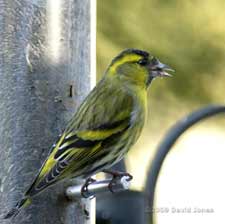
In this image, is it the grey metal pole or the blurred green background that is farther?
the blurred green background

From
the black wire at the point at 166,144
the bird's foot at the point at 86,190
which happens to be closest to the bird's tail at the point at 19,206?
the bird's foot at the point at 86,190

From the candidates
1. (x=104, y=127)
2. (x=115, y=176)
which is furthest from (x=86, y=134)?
(x=115, y=176)

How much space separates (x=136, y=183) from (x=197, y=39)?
6.02 meters

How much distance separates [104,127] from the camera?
529 cm

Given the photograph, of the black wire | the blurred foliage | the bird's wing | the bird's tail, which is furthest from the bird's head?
the blurred foliage

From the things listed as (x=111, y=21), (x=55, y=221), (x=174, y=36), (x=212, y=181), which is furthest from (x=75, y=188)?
(x=174, y=36)

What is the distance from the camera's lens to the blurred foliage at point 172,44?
10.6 meters

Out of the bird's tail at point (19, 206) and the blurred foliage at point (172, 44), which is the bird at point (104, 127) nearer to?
the bird's tail at point (19, 206)

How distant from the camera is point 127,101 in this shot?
552 centimetres

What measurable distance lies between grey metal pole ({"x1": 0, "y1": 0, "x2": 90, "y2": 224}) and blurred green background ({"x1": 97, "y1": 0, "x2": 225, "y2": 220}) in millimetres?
4380

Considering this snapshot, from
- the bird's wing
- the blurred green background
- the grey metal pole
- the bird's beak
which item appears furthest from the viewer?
the blurred green background

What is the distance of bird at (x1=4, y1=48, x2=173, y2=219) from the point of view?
507cm

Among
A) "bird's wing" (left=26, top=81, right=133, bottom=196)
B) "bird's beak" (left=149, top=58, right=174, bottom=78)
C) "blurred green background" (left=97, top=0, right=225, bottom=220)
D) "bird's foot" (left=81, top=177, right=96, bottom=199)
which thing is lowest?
"bird's foot" (left=81, top=177, right=96, bottom=199)

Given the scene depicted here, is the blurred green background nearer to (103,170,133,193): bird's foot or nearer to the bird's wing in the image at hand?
the bird's wing
